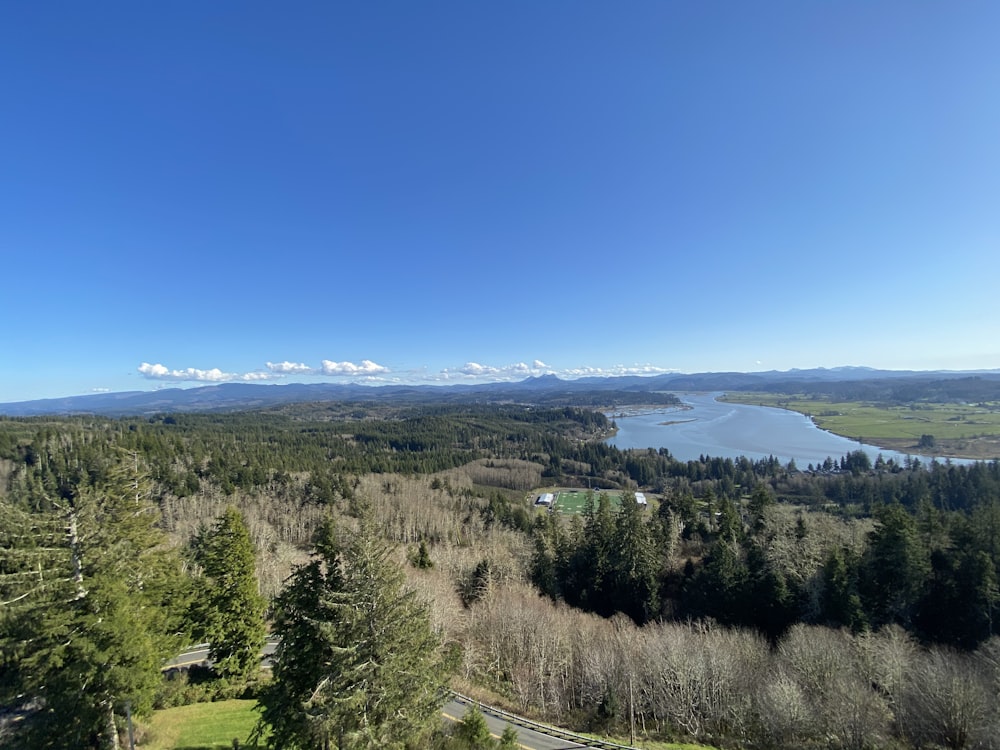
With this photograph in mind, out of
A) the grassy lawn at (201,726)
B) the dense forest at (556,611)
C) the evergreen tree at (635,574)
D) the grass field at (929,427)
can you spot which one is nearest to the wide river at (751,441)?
the grass field at (929,427)

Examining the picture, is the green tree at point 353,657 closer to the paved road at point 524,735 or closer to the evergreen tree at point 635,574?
the paved road at point 524,735

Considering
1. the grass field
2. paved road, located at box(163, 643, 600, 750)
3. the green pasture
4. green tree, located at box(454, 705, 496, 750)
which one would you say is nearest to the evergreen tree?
paved road, located at box(163, 643, 600, 750)

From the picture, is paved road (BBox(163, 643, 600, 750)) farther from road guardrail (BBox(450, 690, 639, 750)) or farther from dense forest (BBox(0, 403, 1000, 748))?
dense forest (BBox(0, 403, 1000, 748))

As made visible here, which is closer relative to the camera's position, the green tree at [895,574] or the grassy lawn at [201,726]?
the grassy lawn at [201,726]

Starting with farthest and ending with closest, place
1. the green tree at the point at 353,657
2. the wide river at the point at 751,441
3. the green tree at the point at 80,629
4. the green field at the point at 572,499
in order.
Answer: the wide river at the point at 751,441 → the green field at the point at 572,499 → the green tree at the point at 80,629 → the green tree at the point at 353,657

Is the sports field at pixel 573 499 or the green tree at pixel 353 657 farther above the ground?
the green tree at pixel 353 657

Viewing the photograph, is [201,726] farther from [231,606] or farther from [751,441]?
[751,441]
